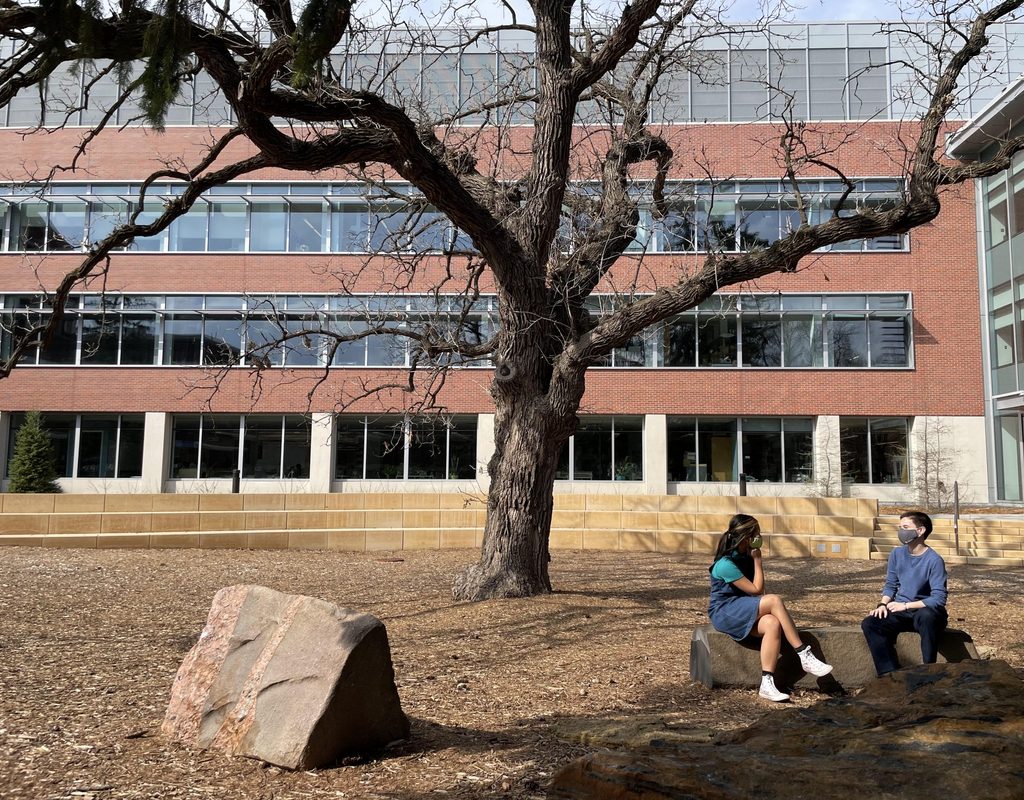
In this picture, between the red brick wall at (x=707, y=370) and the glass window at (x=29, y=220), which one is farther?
the glass window at (x=29, y=220)

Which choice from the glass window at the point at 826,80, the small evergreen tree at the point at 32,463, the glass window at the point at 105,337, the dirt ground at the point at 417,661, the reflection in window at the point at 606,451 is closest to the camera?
the dirt ground at the point at 417,661

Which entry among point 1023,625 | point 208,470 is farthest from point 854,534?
point 208,470

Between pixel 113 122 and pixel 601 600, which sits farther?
pixel 113 122

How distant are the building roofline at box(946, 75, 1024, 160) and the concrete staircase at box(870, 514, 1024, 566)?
9631 mm

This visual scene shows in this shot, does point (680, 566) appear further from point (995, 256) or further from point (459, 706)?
point (995, 256)

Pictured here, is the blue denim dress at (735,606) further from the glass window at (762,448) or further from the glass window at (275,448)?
the glass window at (275,448)

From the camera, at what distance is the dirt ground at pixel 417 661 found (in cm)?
434

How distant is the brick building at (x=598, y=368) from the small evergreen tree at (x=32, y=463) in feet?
7.39

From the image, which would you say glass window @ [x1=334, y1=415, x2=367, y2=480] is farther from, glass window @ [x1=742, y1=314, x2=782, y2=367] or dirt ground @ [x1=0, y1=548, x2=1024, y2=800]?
dirt ground @ [x1=0, y1=548, x2=1024, y2=800]

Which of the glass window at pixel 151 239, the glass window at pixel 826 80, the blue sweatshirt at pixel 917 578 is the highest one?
the glass window at pixel 826 80

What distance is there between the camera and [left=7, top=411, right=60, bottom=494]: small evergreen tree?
1021 inches

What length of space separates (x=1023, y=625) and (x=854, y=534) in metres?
8.75

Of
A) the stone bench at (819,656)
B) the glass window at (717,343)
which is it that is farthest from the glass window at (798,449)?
the stone bench at (819,656)

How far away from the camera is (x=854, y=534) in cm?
1794
